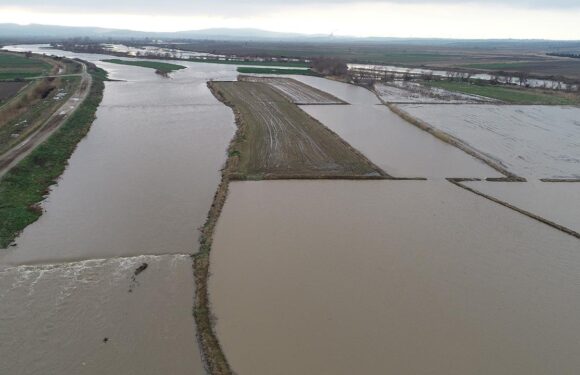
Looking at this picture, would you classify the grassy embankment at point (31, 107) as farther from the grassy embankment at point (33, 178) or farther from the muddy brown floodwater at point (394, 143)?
the muddy brown floodwater at point (394, 143)

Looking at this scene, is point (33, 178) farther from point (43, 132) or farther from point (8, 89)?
point (8, 89)

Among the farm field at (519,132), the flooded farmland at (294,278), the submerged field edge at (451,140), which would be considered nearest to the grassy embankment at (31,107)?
the flooded farmland at (294,278)

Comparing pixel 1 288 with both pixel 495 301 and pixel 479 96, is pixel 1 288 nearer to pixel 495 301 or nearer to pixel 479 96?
pixel 495 301

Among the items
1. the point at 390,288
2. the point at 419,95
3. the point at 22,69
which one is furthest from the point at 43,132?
the point at 22,69

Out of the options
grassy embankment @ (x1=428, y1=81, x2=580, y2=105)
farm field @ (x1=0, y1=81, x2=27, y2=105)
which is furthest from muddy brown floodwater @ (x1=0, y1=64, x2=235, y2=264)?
grassy embankment @ (x1=428, y1=81, x2=580, y2=105)

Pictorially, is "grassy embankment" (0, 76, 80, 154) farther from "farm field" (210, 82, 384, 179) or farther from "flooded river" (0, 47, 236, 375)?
"farm field" (210, 82, 384, 179)

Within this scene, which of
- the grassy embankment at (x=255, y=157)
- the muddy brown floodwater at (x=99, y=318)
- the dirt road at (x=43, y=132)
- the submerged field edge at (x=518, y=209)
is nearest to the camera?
the muddy brown floodwater at (x=99, y=318)
